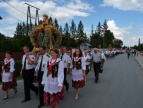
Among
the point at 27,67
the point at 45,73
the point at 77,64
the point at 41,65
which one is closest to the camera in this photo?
the point at 45,73

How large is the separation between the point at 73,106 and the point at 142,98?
8.66 ft

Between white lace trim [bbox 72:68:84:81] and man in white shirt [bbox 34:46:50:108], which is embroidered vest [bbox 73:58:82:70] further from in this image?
man in white shirt [bbox 34:46:50:108]

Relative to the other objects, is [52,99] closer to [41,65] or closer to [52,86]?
[52,86]

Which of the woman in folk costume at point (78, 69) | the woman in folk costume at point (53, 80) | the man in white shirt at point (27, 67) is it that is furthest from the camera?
the woman in folk costume at point (78, 69)

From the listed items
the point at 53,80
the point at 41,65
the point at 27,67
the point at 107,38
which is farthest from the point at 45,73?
the point at 107,38

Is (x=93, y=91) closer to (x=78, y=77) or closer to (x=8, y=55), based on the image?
(x=78, y=77)

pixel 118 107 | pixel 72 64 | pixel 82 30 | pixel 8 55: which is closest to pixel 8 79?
pixel 8 55

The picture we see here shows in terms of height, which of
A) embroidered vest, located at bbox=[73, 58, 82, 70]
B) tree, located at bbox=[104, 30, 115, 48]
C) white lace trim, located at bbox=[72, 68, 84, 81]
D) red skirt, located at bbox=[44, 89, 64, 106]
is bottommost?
red skirt, located at bbox=[44, 89, 64, 106]

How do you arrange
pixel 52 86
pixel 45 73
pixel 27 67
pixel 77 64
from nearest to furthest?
pixel 52 86
pixel 45 73
pixel 27 67
pixel 77 64

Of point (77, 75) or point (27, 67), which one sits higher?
point (27, 67)

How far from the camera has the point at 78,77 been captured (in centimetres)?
882

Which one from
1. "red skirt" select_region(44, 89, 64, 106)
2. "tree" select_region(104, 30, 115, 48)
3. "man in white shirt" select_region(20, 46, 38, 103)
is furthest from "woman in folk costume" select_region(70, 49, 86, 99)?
"tree" select_region(104, 30, 115, 48)

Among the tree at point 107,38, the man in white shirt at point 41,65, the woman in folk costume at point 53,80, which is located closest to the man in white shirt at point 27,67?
the man in white shirt at point 41,65

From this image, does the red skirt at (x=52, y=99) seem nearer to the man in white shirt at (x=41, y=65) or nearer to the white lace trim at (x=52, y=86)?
the white lace trim at (x=52, y=86)
